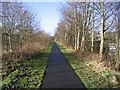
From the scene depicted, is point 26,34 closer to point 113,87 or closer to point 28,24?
point 28,24

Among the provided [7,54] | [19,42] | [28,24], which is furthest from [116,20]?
[28,24]

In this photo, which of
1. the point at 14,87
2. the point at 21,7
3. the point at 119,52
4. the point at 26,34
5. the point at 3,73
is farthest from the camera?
the point at 26,34

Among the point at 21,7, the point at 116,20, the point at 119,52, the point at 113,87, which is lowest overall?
the point at 113,87

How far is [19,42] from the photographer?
119ft

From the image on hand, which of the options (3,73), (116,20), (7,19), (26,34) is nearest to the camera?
(3,73)

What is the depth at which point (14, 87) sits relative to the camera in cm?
1132

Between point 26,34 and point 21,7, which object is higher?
point 21,7

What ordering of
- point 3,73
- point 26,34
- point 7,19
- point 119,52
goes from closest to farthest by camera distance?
point 3,73 < point 119,52 < point 7,19 < point 26,34

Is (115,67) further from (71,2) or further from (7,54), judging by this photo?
(71,2)

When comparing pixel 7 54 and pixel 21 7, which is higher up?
pixel 21 7

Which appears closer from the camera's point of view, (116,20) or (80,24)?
(116,20)

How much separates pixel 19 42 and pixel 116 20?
57.2ft

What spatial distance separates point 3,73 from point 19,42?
2142 centimetres

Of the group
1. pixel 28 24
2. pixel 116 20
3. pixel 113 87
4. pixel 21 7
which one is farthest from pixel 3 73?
pixel 28 24
